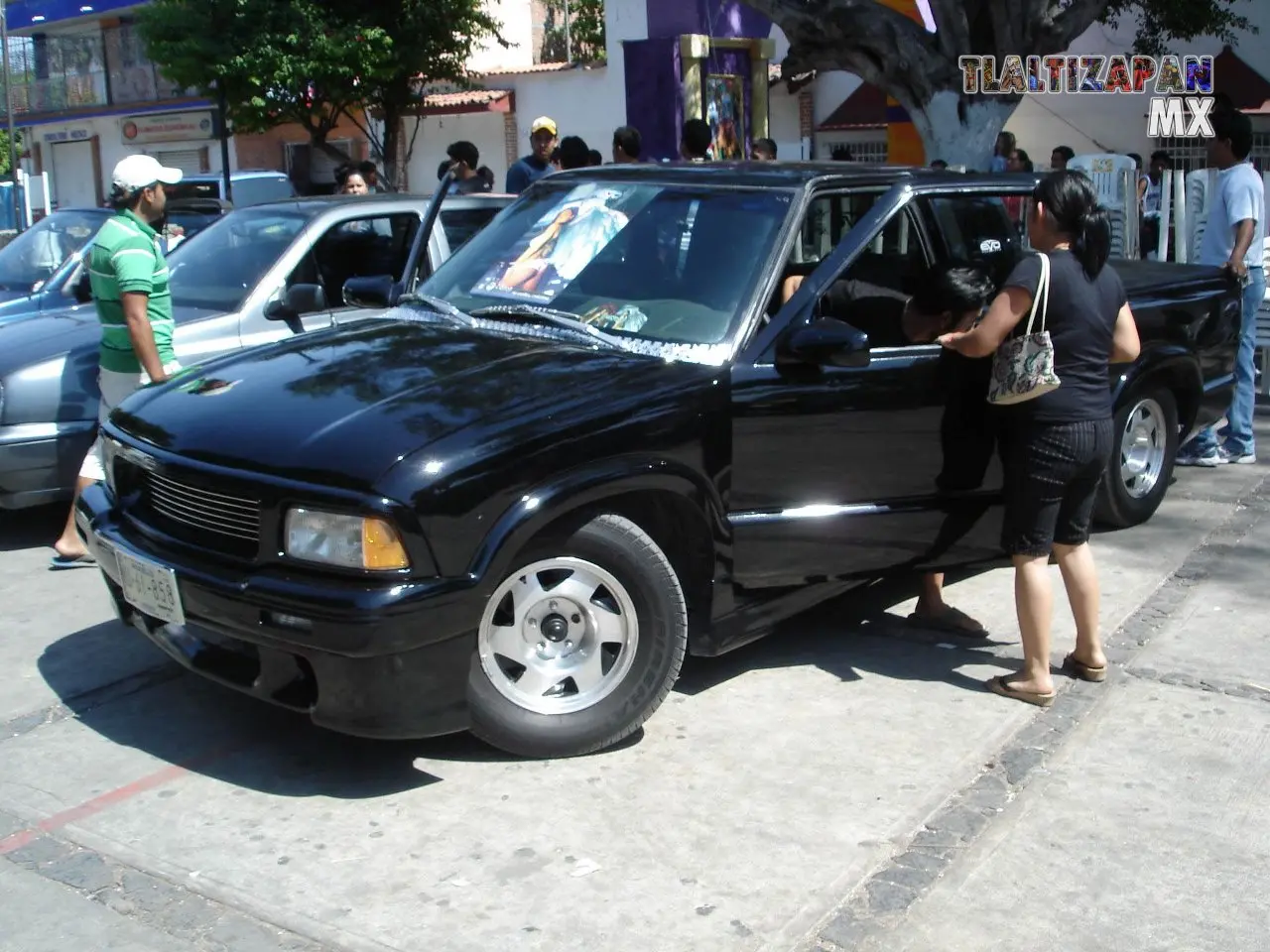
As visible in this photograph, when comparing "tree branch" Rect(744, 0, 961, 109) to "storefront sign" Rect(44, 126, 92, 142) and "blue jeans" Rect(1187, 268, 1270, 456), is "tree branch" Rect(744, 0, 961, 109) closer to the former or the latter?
"blue jeans" Rect(1187, 268, 1270, 456)

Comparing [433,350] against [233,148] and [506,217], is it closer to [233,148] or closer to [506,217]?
[506,217]

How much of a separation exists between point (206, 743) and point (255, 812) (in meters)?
0.59

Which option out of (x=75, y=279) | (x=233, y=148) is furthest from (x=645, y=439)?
(x=233, y=148)

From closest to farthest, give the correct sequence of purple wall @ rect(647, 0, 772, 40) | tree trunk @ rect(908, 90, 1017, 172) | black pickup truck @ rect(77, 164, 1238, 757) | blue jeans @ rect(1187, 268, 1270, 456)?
black pickup truck @ rect(77, 164, 1238, 757) → blue jeans @ rect(1187, 268, 1270, 456) → tree trunk @ rect(908, 90, 1017, 172) → purple wall @ rect(647, 0, 772, 40)

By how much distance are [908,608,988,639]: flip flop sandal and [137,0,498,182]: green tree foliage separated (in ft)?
61.4

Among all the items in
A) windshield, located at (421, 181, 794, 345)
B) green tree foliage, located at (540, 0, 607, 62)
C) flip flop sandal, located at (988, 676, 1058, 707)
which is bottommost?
flip flop sandal, located at (988, 676, 1058, 707)

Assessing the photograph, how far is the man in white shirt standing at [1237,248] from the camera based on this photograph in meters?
7.72

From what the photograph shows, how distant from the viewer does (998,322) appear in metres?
4.64

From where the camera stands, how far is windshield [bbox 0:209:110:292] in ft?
31.4

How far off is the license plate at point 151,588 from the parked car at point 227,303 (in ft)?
7.15

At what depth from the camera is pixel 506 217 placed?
5703mm

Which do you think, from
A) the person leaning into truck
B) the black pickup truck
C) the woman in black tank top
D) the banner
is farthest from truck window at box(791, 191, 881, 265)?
the banner

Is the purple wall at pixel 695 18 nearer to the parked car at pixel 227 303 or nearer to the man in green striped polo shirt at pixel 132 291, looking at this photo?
the parked car at pixel 227 303

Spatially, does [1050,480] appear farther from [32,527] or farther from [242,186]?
[242,186]
